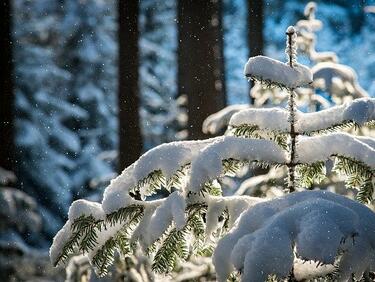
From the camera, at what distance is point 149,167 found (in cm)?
165

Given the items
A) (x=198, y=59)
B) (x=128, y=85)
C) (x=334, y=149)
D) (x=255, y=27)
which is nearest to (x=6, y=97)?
(x=128, y=85)

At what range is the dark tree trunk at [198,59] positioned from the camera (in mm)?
6500

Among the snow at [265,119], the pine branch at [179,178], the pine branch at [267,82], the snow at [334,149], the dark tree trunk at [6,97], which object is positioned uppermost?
the pine branch at [267,82]

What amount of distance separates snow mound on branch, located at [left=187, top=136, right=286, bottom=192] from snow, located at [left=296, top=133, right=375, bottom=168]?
73mm

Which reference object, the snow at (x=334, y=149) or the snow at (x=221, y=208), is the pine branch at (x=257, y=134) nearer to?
the snow at (x=334, y=149)

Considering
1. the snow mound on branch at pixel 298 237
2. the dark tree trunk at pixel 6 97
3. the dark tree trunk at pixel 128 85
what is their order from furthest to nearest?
the dark tree trunk at pixel 6 97, the dark tree trunk at pixel 128 85, the snow mound on branch at pixel 298 237

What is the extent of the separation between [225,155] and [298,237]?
1.35 ft

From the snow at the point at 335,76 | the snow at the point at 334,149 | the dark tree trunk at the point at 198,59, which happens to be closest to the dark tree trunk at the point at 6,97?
the dark tree trunk at the point at 198,59

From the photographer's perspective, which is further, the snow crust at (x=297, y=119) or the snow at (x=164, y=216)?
the snow crust at (x=297, y=119)

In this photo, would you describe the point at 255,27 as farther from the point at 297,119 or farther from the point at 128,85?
the point at 297,119

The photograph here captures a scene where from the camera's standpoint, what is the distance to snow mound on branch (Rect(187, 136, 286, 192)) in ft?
5.08

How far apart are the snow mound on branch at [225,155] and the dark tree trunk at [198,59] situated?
182 inches

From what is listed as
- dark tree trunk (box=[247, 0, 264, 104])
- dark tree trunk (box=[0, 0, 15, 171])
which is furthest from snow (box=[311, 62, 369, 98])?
dark tree trunk (box=[0, 0, 15, 171])

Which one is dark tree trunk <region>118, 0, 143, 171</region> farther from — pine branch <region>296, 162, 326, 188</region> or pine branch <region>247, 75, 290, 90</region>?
pine branch <region>247, 75, 290, 90</region>
